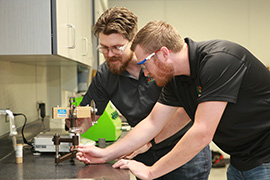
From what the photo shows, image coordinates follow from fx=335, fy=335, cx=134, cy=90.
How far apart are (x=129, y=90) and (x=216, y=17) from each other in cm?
386

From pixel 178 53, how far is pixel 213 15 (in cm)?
420

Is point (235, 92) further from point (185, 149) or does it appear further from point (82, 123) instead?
point (82, 123)

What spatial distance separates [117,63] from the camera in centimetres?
173

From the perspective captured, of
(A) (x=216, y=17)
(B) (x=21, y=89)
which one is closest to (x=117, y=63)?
(B) (x=21, y=89)

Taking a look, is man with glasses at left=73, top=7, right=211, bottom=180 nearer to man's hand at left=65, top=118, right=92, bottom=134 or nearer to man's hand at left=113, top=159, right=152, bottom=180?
man's hand at left=65, top=118, right=92, bottom=134

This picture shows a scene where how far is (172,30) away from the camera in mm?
1324

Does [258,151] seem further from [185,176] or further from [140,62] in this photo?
[140,62]

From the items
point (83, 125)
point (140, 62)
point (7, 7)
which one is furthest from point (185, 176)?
point (7, 7)

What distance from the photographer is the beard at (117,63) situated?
1707 millimetres

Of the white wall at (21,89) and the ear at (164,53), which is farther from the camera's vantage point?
the white wall at (21,89)

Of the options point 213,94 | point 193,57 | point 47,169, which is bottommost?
point 47,169

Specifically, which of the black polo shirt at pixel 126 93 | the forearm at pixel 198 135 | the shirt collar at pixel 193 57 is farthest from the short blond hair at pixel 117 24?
the forearm at pixel 198 135

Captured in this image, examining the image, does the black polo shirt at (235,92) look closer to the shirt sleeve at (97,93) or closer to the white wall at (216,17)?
the shirt sleeve at (97,93)

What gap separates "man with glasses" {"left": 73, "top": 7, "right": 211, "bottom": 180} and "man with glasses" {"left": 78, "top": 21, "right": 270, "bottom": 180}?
255 millimetres
